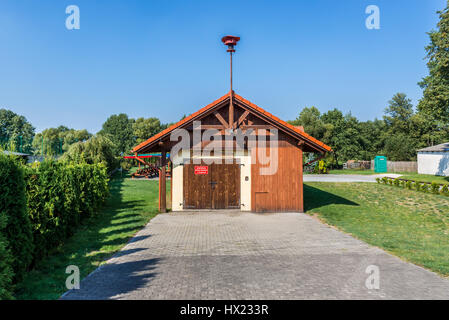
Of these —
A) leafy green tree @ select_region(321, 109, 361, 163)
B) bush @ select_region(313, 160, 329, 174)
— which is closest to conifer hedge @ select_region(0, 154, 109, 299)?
bush @ select_region(313, 160, 329, 174)

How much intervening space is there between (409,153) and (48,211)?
61.9m

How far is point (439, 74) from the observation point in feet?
83.0

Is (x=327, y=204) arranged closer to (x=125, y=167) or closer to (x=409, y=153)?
(x=125, y=167)

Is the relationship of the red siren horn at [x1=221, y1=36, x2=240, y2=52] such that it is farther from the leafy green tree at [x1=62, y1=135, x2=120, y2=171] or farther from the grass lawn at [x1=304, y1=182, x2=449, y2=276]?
the leafy green tree at [x1=62, y1=135, x2=120, y2=171]

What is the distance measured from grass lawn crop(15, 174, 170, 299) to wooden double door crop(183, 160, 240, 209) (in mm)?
1989

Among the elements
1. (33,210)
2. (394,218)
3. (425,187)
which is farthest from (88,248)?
(425,187)

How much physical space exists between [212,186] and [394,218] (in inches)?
330

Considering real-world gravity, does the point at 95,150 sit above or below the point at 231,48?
below

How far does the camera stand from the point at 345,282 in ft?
19.1

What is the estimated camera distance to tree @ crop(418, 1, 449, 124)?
24.7 m

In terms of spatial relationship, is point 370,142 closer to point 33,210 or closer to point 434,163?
point 434,163

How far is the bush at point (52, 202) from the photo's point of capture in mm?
7285

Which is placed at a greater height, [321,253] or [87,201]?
[87,201]

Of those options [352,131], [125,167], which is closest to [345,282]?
[125,167]
